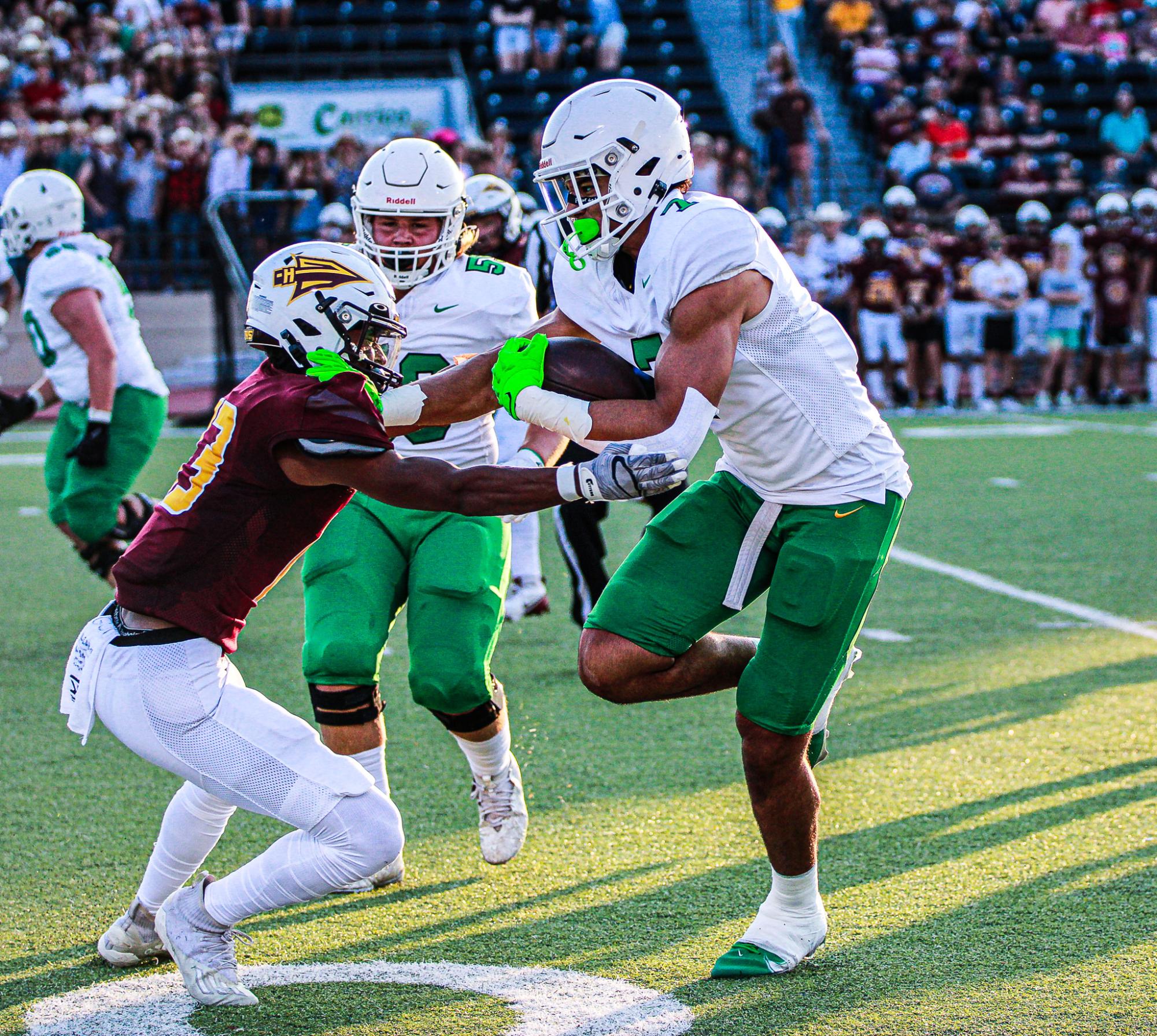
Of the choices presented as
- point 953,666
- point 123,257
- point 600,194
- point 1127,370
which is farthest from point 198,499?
point 1127,370

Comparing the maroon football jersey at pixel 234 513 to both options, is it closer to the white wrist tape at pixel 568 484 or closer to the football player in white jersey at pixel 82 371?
the white wrist tape at pixel 568 484

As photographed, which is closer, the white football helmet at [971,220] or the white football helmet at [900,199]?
the white football helmet at [971,220]

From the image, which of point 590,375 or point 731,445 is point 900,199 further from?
point 590,375

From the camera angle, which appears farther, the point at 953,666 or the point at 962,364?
the point at 962,364

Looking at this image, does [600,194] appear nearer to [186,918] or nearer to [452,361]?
[452,361]

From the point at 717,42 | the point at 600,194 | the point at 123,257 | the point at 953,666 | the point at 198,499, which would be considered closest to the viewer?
the point at 198,499

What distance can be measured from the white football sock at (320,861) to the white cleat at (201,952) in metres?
0.04

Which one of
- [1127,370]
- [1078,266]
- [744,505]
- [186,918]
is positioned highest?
[744,505]

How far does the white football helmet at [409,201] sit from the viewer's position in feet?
14.3

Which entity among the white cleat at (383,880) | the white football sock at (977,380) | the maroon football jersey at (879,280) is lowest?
the white football sock at (977,380)

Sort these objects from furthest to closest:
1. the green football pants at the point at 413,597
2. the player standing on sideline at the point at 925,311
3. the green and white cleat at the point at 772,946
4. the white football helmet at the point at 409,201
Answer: the player standing on sideline at the point at 925,311, the white football helmet at the point at 409,201, the green football pants at the point at 413,597, the green and white cleat at the point at 772,946

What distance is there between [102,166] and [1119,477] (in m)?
9.94

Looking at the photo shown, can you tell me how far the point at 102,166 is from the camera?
15156 mm

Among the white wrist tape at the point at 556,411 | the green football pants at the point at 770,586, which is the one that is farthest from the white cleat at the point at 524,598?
the white wrist tape at the point at 556,411
